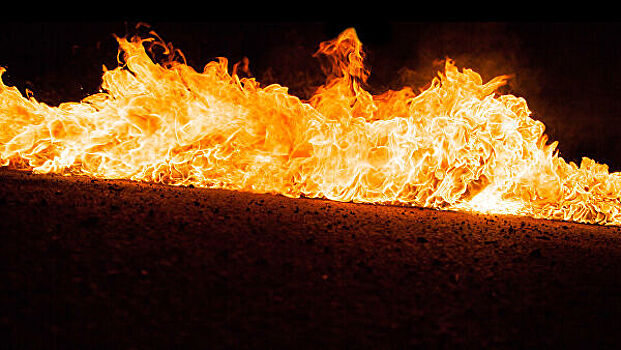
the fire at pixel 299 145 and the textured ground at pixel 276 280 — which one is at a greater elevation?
the fire at pixel 299 145

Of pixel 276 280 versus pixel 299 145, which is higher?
pixel 299 145

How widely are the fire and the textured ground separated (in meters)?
2.64

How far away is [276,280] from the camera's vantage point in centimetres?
Answer: 480

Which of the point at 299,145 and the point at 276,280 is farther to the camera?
the point at 299,145

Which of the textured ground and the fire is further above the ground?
the fire

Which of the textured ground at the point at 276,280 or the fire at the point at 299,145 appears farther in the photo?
the fire at the point at 299,145

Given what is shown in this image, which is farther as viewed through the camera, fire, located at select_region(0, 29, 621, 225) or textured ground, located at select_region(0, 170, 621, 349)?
fire, located at select_region(0, 29, 621, 225)

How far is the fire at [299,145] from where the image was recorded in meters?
10.3

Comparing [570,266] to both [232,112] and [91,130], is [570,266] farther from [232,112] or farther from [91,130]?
[91,130]

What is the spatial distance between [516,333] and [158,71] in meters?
8.92

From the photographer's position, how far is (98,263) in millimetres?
4715

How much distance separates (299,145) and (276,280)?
19.0ft

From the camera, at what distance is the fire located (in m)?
10.3

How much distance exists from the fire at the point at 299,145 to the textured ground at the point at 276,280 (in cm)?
264
